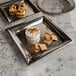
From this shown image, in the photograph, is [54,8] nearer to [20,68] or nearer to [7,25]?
[7,25]

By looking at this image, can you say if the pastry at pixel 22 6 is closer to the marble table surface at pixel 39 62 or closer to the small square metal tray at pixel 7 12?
the small square metal tray at pixel 7 12

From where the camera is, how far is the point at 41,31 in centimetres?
67

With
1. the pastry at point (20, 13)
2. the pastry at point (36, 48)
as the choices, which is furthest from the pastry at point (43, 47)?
the pastry at point (20, 13)

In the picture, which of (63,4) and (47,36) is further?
(63,4)

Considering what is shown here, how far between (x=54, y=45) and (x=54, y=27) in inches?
3.5

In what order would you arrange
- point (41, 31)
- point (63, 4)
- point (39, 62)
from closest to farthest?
point (39, 62) → point (41, 31) → point (63, 4)

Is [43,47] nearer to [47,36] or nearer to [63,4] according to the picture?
[47,36]

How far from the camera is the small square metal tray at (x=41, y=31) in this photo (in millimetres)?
576

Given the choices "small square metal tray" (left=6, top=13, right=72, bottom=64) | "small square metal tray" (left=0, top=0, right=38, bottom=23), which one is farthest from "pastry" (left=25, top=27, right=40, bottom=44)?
"small square metal tray" (left=0, top=0, right=38, bottom=23)

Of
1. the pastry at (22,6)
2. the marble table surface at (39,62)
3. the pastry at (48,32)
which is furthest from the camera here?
the pastry at (22,6)

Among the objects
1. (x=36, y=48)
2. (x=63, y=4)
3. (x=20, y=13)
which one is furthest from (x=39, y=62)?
(x=63, y=4)

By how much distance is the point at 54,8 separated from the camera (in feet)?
2.60

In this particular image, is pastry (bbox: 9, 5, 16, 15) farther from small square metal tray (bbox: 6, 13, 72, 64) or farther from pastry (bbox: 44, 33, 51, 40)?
pastry (bbox: 44, 33, 51, 40)

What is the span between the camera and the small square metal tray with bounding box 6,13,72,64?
1.89ft
